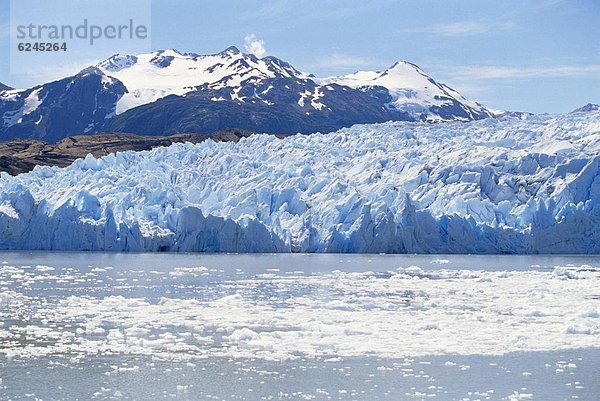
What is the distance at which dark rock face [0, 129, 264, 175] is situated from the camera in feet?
230

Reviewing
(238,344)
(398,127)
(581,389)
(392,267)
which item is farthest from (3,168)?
(581,389)

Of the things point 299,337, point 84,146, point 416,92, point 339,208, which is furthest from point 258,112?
point 299,337

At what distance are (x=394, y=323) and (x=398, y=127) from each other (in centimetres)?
3012

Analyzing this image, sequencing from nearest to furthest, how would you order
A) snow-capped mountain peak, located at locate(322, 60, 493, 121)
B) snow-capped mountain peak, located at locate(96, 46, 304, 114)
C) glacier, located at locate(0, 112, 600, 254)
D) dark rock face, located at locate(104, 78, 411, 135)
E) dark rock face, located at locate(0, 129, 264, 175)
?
glacier, located at locate(0, 112, 600, 254) → dark rock face, located at locate(0, 129, 264, 175) → dark rock face, located at locate(104, 78, 411, 135) → snow-capped mountain peak, located at locate(322, 60, 493, 121) → snow-capped mountain peak, located at locate(96, 46, 304, 114)

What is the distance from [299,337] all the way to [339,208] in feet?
66.3

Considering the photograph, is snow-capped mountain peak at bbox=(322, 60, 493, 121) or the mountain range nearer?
the mountain range

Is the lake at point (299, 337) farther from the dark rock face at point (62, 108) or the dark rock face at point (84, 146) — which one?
the dark rock face at point (62, 108)

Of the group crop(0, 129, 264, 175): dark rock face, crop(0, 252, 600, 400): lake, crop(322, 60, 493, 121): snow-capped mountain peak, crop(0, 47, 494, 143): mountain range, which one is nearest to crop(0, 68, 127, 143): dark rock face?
crop(0, 47, 494, 143): mountain range

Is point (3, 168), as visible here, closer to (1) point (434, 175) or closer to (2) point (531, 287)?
(1) point (434, 175)

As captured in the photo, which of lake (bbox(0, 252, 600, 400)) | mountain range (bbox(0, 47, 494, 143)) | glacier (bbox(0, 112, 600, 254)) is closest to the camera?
lake (bbox(0, 252, 600, 400))

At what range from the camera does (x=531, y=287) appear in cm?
1923

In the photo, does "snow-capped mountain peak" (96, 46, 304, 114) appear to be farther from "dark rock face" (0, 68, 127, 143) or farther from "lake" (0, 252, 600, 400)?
"lake" (0, 252, 600, 400)

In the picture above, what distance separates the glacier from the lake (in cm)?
967

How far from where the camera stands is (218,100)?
402ft
